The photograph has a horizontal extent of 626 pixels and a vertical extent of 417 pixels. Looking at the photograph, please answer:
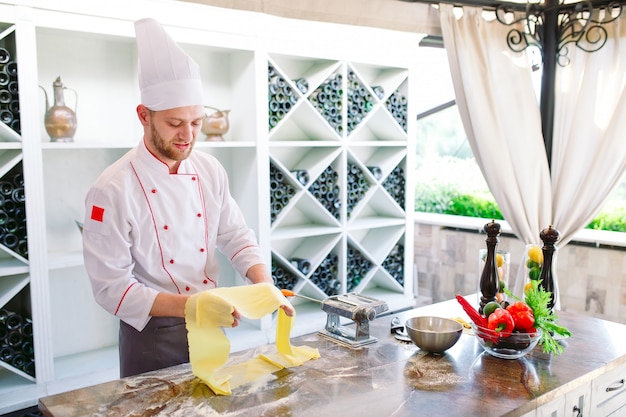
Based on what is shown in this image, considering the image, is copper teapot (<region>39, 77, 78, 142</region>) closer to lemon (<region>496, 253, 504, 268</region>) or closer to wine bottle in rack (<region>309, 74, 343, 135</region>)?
wine bottle in rack (<region>309, 74, 343, 135</region>)

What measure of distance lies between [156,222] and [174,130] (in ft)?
1.16

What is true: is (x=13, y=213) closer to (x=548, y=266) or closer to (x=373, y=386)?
(x=373, y=386)

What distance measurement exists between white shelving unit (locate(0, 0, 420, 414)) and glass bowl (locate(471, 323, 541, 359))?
1979mm

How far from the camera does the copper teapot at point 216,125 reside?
3694mm

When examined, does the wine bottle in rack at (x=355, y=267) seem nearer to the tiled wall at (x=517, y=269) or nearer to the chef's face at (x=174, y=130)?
the tiled wall at (x=517, y=269)

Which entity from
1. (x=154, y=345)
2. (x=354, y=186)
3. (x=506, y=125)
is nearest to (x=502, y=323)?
(x=154, y=345)

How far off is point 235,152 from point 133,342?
1930 millimetres

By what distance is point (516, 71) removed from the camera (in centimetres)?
382

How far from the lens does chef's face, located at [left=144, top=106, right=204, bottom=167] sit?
7.23ft

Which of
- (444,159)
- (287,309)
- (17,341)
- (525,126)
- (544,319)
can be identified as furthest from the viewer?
(444,159)

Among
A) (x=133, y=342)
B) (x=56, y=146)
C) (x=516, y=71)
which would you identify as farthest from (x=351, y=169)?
(x=133, y=342)

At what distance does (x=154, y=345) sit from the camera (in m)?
2.28

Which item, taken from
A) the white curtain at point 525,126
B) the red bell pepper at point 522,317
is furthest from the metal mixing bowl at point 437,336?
the white curtain at point 525,126

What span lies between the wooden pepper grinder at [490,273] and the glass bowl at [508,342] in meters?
0.31
